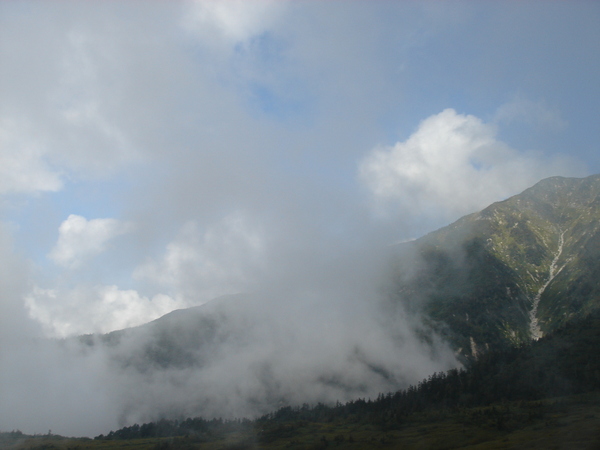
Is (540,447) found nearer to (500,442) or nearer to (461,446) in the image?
(500,442)

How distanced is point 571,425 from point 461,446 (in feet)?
161

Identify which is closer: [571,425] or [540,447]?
[540,447]

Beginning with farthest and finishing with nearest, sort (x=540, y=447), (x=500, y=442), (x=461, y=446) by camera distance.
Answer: (x=461, y=446)
(x=500, y=442)
(x=540, y=447)

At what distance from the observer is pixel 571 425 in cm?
19150

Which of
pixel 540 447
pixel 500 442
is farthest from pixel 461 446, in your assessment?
pixel 540 447

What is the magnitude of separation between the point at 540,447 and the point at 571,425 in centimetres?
3899

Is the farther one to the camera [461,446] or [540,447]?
[461,446]

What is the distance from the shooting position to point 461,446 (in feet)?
655

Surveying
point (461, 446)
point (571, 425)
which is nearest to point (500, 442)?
point (461, 446)

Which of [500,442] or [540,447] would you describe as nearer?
[540,447]

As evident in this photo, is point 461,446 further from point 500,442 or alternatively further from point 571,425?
point 571,425

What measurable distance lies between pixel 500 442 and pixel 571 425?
115 ft

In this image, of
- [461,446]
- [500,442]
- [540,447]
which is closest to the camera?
[540,447]

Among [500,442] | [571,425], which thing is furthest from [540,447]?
[571,425]
